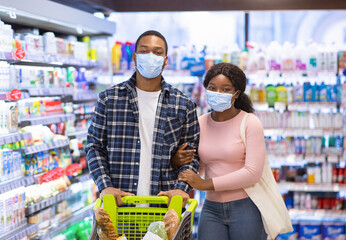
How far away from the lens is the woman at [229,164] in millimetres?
2826

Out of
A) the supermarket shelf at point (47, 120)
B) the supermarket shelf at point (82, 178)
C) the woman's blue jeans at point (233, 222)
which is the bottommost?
the supermarket shelf at point (82, 178)

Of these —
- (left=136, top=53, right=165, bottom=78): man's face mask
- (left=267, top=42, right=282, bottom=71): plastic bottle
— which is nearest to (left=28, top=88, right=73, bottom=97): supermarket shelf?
(left=136, top=53, right=165, bottom=78): man's face mask

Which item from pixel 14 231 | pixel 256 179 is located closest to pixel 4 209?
pixel 14 231

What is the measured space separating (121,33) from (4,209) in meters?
4.05

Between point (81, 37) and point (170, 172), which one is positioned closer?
point (170, 172)

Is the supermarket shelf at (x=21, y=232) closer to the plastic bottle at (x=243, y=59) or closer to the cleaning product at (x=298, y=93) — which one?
the plastic bottle at (x=243, y=59)

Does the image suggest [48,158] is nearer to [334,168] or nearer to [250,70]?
[250,70]

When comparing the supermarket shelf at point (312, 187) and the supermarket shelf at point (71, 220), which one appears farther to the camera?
the supermarket shelf at point (312, 187)

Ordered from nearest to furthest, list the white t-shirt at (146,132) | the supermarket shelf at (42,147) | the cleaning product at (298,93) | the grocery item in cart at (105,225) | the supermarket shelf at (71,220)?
the grocery item in cart at (105,225), the white t-shirt at (146,132), the supermarket shelf at (42,147), the supermarket shelf at (71,220), the cleaning product at (298,93)

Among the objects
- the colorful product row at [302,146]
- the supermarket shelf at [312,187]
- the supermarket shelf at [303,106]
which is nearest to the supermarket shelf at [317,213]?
the supermarket shelf at [312,187]

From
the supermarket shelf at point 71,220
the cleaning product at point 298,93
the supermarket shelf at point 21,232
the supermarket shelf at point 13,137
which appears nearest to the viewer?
the supermarket shelf at point 13,137

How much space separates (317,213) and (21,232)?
129 inches

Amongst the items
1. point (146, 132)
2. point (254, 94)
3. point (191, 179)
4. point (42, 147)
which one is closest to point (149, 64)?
point (146, 132)

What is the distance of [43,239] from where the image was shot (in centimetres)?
420
